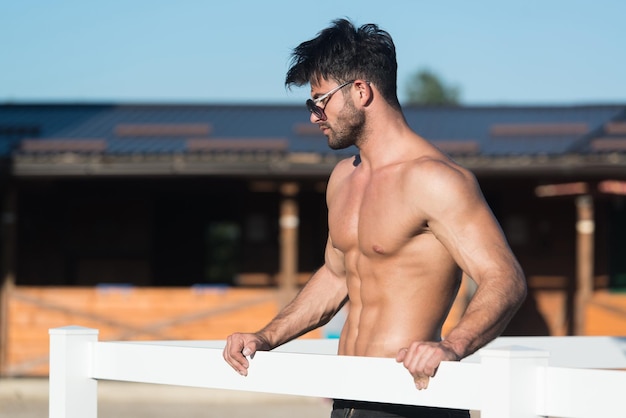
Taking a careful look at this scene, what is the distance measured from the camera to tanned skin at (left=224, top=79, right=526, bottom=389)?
304cm

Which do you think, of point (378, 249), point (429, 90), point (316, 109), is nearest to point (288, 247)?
point (378, 249)

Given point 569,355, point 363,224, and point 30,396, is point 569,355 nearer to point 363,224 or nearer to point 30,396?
point 363,224

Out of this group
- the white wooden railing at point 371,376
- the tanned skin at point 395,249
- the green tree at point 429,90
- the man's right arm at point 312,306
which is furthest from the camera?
the green tree at point 429,90

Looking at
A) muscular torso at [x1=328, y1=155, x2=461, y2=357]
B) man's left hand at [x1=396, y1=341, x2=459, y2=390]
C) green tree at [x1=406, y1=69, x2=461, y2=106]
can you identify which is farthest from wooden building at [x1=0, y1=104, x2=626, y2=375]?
green tree at [x1=406, y1=69, x2=461, y2=106]

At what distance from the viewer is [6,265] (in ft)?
50.9

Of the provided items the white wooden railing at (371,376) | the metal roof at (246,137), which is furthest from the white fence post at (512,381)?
the metal roof at (246,137)

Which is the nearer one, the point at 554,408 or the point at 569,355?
the point at 554,408

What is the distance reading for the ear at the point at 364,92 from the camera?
3.29m

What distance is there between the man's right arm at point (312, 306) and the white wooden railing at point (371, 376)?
280 mm

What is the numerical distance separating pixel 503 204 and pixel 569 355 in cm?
1371

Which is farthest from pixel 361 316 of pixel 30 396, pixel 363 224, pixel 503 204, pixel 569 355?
pixel 503 204

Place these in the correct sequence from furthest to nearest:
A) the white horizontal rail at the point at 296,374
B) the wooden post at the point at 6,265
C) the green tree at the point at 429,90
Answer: the green tree at the point at 429,90, the wooden post at the point at 6,265, the white horizontal rail at the point at 296,374

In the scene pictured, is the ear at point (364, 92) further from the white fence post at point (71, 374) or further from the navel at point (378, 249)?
the white fence post at point (71, 374)

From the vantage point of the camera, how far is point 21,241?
17.7 meters
